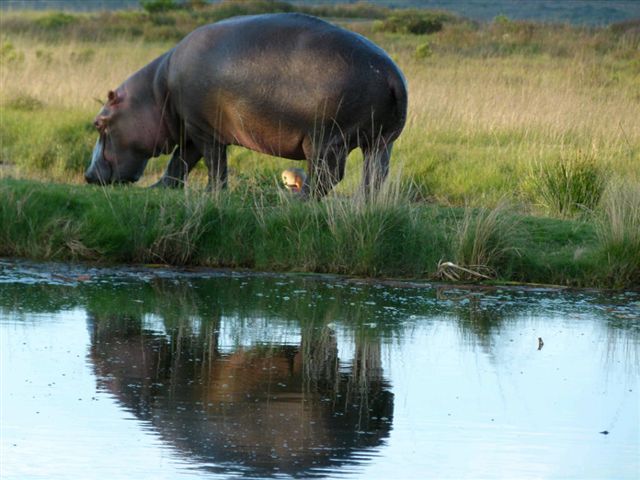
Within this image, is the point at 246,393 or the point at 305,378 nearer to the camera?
the point at 246,393

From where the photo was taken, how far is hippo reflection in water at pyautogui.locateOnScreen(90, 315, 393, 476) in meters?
5.09

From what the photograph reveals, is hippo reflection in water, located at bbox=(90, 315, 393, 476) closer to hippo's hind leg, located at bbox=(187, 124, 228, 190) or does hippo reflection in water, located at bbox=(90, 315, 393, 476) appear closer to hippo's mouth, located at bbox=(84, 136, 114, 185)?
hippo's hind leg, located at bbox=(187, 124, 228, 190)

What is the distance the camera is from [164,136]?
1125cm

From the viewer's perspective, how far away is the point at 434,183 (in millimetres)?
12617

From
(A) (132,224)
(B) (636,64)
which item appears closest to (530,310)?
(A) (132,224)

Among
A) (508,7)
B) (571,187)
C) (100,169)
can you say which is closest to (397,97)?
(571,187)

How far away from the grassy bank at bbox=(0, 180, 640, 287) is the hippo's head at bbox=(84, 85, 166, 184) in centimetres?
185

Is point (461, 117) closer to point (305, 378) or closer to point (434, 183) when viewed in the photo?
point (434, 183)

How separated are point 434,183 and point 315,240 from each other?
3724mm

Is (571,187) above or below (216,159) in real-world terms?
below

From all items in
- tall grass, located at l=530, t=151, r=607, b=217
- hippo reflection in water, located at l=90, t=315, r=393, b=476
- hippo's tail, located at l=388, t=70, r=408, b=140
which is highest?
hippo's tail, located at l=388, t=70, r=408, b=140

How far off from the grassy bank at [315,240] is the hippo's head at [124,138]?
1849 mm

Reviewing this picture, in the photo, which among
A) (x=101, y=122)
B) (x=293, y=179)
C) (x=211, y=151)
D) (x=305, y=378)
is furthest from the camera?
(x=101, y=122)

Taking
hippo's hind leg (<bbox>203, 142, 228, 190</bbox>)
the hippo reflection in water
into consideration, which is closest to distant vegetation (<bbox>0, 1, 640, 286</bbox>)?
hippo's hind leg (<bbox>203, 142, 228, 190</bbox>)
